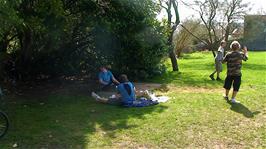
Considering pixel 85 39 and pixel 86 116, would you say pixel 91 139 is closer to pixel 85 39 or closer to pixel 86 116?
pixel 86 116

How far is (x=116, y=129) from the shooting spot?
926cm

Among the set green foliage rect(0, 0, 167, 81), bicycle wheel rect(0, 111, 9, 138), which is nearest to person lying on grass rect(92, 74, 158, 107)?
green foliage rect(0, 0, 167, 81)

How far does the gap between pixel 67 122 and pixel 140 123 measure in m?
1.70

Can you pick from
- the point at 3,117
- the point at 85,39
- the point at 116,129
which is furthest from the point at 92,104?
the point at 85,39

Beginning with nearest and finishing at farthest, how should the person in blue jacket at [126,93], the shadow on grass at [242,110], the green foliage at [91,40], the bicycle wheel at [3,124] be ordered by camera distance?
1. the bicycle wheel at [3,124]
2. the shadow on grass at [242,110]
3. the person in blue jacket at [126,93]
4. the green foliage at [91,40]

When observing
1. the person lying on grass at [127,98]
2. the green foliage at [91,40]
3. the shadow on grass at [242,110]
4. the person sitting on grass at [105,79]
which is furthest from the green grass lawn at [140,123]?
the green foliage at [91,40]

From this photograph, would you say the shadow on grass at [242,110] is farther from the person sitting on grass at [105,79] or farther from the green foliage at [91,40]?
the green foliage at [91,40]

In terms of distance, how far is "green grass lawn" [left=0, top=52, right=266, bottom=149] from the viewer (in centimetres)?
834

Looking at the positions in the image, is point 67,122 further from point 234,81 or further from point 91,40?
point 91,40

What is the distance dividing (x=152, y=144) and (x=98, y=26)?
26.4ft

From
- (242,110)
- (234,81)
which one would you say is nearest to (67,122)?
(242,110)

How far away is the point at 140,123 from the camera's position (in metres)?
9.75

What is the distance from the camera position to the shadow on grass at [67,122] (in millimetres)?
8359

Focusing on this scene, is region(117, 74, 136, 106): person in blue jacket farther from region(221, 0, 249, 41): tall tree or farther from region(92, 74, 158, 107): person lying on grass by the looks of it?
region(221, 0, 249, 41): tall tree
